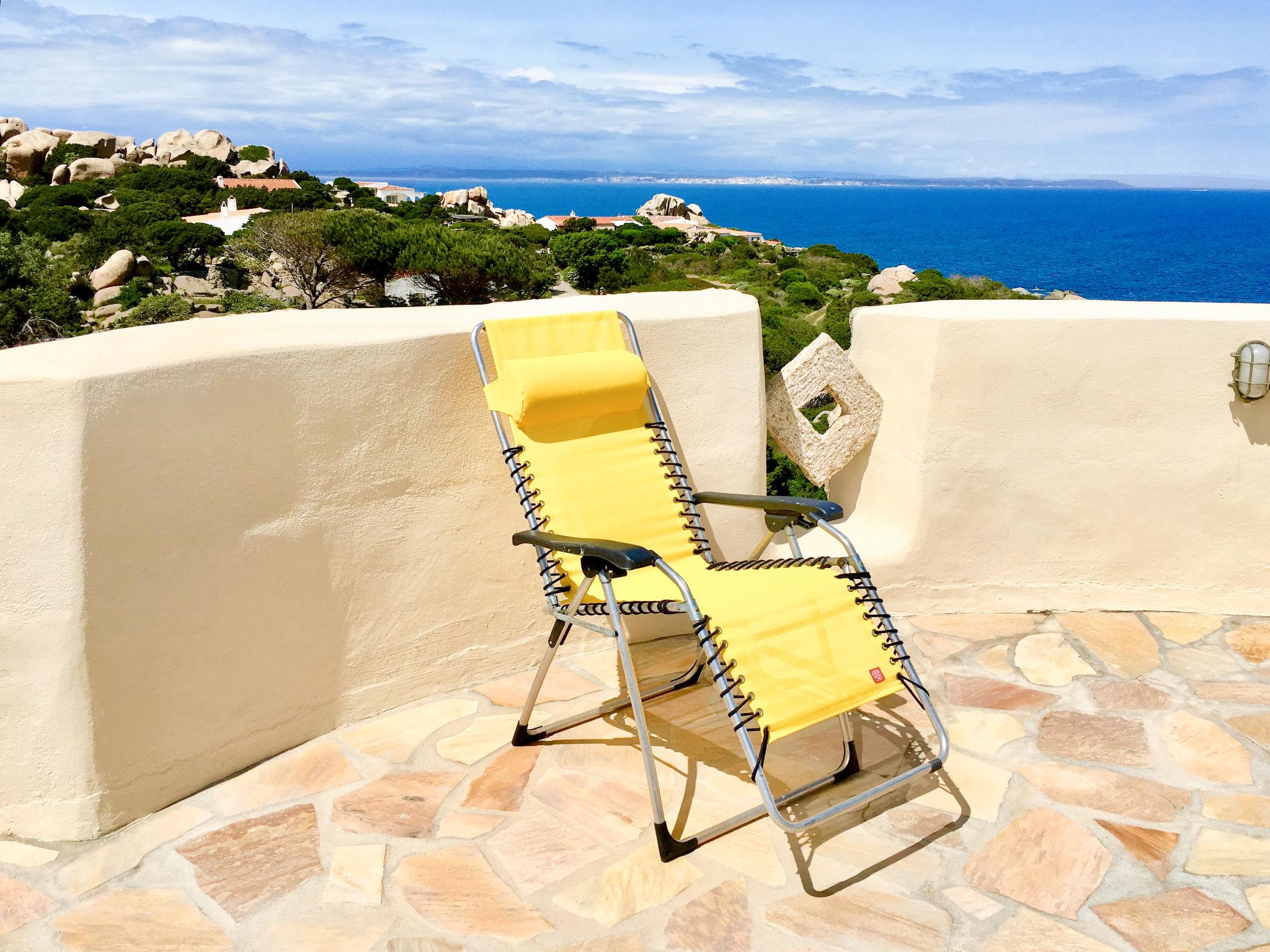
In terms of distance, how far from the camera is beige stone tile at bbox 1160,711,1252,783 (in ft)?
8.02

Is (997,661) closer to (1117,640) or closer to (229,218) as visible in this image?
(1117,640)

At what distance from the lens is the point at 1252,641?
324 centimetres

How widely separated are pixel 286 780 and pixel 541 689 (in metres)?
A: 0.77

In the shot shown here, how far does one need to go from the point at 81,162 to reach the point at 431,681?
229 feet

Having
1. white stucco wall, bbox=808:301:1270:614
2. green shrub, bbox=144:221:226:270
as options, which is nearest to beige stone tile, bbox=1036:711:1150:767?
white stucco wall, bbox=808:301:1270:614

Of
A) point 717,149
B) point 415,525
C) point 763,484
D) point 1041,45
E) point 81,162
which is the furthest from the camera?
point 717,149

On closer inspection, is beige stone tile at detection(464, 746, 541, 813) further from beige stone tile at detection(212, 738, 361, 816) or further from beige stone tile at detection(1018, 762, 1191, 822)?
beige stone tile at detection(1018, 762, 1191, 822)

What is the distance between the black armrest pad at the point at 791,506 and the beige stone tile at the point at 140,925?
1.62 meters

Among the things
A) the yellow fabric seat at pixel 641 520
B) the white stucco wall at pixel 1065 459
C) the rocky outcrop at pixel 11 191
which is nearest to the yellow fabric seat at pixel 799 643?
the yellow fabric seat at pixel 641 520

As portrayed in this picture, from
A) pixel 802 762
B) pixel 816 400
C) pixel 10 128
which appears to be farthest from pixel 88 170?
pixel 802 762

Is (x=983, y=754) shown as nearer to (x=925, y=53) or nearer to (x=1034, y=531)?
(x=1034, y=531)

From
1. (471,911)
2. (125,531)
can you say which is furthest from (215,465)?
(471,911)

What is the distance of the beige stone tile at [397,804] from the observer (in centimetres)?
220

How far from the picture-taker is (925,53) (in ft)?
480
